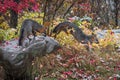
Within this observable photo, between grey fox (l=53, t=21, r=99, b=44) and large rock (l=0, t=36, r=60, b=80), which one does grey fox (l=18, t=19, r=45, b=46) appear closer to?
grey fox (l=53, t=21, r=99, b=44)

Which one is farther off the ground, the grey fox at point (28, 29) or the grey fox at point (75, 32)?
the grey fox at point (28, 29)

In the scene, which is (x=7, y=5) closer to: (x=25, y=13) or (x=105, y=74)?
(x=105, y=74)

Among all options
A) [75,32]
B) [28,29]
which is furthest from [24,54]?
[75,32]

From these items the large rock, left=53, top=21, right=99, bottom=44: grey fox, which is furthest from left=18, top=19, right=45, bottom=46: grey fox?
the large rock

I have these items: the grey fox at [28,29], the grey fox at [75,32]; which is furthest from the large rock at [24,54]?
the grey fox at [75,32]

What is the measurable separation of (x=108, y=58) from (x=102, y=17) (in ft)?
25.0

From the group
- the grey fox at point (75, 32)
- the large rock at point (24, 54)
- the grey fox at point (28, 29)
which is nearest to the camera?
the large rock at point (24, 54)

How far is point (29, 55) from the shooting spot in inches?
237

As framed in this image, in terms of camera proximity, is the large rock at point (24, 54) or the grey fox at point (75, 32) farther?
the grey fox at point (75, 32)

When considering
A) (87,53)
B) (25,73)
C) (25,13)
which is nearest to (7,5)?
(87,53)

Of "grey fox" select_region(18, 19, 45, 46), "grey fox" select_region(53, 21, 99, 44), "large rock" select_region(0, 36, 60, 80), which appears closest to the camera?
"large rock" select_region(0, 36, 60, 80)

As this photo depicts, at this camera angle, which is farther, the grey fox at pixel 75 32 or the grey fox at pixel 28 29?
the grey fox at pixel 75 32

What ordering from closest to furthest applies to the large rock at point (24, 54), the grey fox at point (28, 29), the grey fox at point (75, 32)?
the large rock at point (24, 54) < the grey fox at point (28, 29) < the grey fox at point (75, 32)

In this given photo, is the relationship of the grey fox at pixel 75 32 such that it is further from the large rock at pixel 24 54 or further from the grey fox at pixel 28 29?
the large rock at pixel 24 54
